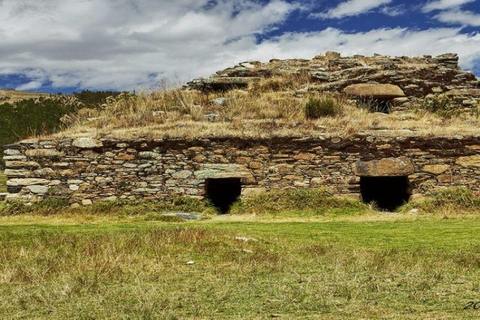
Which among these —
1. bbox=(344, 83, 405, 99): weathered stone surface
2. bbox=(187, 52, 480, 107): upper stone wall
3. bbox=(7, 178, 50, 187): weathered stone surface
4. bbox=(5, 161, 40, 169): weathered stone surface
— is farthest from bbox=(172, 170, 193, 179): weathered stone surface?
bbox=(344, 83, 405, 99): weathered stone surface

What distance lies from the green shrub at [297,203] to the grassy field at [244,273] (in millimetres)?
2990

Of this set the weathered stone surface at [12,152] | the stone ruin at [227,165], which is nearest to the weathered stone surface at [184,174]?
the stone ruin at [227,165]

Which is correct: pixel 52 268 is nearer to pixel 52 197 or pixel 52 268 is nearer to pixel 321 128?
pixel 52 197

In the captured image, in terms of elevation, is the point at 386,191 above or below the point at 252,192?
below

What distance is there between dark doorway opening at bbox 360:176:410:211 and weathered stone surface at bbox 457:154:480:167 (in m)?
1.55

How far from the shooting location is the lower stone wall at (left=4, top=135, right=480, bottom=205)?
13367 mm

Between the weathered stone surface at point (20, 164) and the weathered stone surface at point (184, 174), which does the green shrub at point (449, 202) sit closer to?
the weathered stone surface at point (184, 174)

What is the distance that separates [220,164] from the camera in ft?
44.2

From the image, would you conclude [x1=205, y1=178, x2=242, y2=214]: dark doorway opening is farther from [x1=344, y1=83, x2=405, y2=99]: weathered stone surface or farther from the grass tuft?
[x1=344, y1=83, x2=405, y2=99]: weathered stone surface

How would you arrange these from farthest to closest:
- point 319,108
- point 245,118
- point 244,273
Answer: point 319,108
point 245,118
point 244,273

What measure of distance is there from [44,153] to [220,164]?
505 cm

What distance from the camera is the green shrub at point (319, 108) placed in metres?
15.4

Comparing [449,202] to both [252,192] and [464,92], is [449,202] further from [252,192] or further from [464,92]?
[464,92]

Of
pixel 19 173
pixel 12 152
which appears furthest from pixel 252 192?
pixel 12 152
